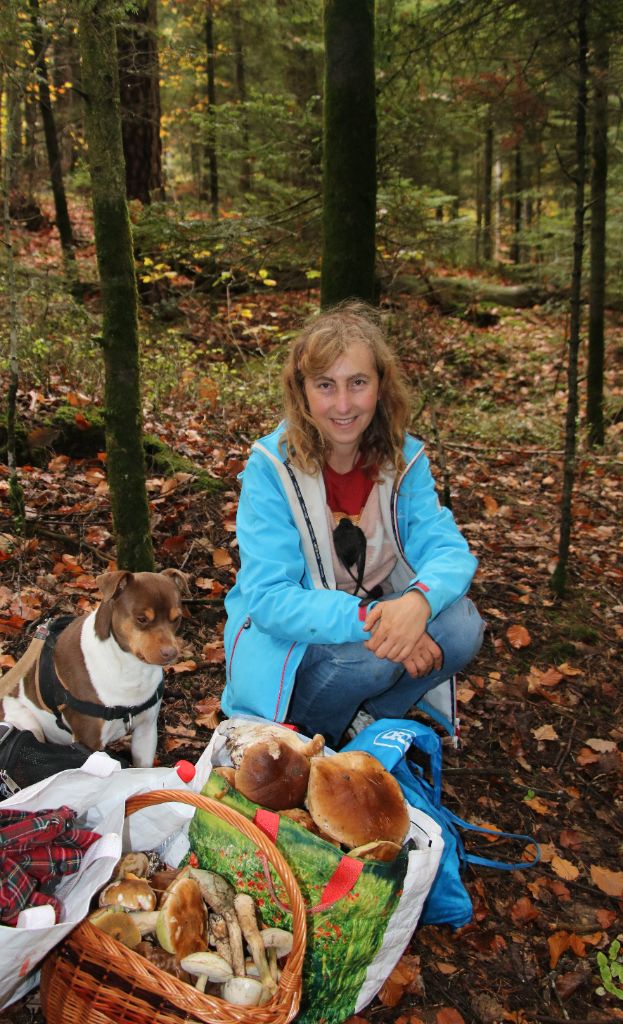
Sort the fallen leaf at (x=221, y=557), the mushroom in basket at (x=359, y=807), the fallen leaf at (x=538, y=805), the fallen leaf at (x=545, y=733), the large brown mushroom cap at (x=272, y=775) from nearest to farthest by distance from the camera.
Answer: the mushroom in basket at (x=359, y=807) → the large brown mushroom cap at (x=272, y=775) → the fallen leaf at (x=538, y=805) → the fallen leaf at (x=545, y=733) → the fallen leaf at (x=221, y=557)

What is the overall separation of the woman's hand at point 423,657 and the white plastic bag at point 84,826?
1.07 metres

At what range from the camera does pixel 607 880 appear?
2.96 metres

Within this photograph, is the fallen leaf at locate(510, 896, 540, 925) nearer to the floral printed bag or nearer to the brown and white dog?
the floral printed bag

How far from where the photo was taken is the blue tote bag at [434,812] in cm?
255

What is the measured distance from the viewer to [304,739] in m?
2.55

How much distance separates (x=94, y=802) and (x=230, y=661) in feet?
3.20

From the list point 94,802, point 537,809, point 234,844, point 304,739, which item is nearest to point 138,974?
point 234,844

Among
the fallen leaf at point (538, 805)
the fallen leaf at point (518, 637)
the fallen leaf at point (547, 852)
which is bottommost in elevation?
the fallen leaf at point (547, 852)

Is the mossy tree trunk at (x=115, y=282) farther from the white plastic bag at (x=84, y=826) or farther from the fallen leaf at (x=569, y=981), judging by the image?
the fallen leaf at (x=569, y=981)

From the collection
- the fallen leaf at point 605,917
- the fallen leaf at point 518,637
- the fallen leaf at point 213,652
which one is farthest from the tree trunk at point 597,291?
the fallen leaf at point 605,917

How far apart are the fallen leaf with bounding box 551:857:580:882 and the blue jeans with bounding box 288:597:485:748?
921 millimetres

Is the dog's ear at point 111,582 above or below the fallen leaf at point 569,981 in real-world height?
above

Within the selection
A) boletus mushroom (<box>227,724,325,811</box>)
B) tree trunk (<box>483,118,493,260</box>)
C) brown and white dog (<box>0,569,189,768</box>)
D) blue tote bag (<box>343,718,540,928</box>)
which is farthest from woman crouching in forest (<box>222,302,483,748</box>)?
tree trunk (<box>483,118,493,260</box>)

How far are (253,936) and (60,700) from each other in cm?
129
